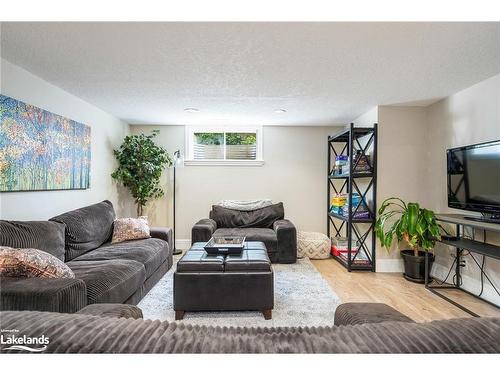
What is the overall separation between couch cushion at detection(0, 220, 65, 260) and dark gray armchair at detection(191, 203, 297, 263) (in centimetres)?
167

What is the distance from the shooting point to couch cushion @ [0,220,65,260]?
6.32 ft

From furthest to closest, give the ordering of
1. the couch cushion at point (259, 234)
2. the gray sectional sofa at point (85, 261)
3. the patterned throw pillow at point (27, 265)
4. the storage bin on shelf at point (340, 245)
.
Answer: the storage bin on shelf at point (340, 245) < the couch cushion at point (259, 234) < the patterned throw pillow at point (27, 265) < the gray sectional sofa at point (85, 261)

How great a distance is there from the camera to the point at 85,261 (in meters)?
2.43

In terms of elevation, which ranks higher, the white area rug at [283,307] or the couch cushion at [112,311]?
the couch cushion at [112,311]

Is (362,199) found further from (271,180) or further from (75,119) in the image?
(75,119)

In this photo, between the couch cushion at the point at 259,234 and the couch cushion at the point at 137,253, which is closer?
the couch cushion at the point at 137,253

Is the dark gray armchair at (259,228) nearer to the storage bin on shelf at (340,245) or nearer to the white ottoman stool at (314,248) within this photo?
the white ottoman stool at (314,248)

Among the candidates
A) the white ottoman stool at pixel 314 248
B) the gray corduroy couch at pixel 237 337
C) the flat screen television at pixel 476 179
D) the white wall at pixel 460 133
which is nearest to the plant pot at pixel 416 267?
the white wall at pixel 460 133

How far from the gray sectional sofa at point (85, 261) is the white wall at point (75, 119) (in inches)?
11.5

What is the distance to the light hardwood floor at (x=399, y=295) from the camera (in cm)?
242

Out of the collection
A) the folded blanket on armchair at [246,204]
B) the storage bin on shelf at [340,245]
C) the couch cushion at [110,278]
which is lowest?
the storage bin on shelf at [340,245]

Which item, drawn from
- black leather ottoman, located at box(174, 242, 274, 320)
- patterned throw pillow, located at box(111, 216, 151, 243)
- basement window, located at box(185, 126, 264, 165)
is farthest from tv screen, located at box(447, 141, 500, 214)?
patterned throw pillow, located at box(111, 216, 151, 243)

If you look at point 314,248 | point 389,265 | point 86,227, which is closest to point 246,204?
point 314,248
